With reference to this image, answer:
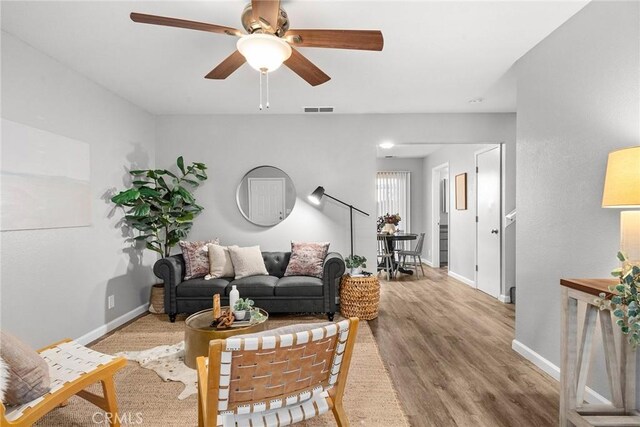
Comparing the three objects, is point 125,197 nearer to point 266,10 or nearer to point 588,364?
point 266,10

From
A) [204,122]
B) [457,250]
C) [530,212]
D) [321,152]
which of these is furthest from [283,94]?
[457,250]

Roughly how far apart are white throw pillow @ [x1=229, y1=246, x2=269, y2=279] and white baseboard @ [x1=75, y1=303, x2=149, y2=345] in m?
1.32

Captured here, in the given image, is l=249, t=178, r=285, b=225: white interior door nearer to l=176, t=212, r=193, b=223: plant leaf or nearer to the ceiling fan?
l=176, t=212, r=193, b=223: plant leaf

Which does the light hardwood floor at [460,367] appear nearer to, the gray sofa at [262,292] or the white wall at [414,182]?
the gray sofa at [262,292]

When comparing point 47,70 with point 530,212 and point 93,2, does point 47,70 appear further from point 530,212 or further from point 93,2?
point 530,212

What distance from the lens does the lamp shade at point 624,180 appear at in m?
1.55

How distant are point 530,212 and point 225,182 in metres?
3.57

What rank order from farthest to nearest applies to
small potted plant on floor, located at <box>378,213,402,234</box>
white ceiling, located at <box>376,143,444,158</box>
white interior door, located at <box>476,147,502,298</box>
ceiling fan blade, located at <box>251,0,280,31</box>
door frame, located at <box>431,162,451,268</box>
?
door frame, located at <box>431,162,451,268</box> → white ceiling, located at <box>376,143,444,158</box> → small potted plant on floor, located at <box>378,213,402,234</box> → white interior door, located at <box>476,147,502,298</box> → ceiling fan blade, located at <box>251,0,280,31</box>

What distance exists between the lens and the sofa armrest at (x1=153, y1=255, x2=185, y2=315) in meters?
3.71

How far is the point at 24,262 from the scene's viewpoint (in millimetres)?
2582

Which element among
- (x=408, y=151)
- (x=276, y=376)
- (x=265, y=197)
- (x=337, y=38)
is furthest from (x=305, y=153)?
(x=276, y=376)

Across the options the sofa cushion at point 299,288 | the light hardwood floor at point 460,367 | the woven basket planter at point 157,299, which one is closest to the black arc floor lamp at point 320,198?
the sofa cushion at point 299,288

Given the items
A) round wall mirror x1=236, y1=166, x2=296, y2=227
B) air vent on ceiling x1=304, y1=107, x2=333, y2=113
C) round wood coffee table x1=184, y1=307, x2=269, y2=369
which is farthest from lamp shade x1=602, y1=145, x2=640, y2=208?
round wall mirror x1=236, y1=166, x2=296, y2=227

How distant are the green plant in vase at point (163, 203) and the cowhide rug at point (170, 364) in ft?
4.41
